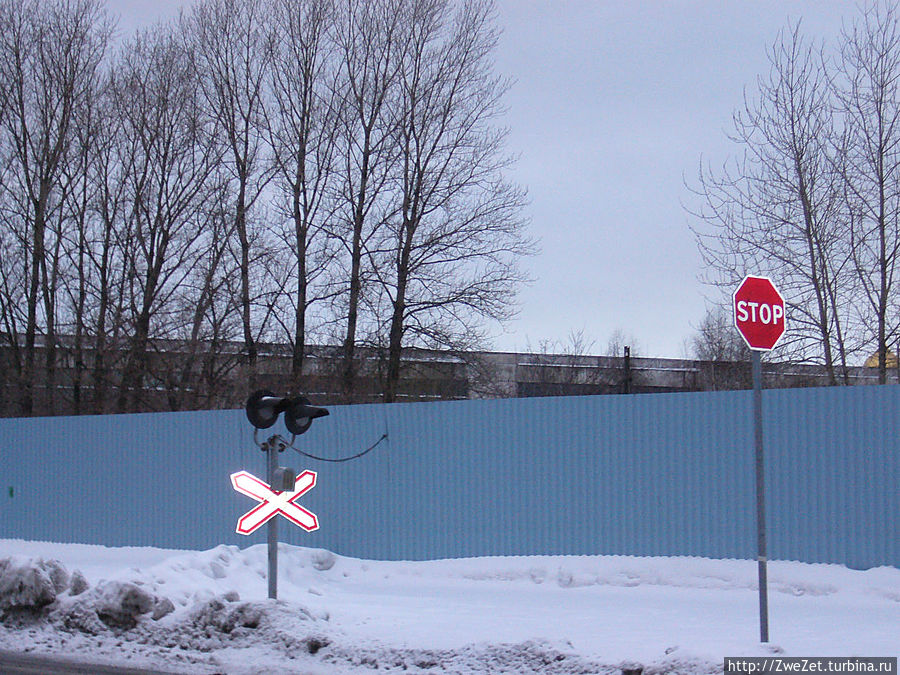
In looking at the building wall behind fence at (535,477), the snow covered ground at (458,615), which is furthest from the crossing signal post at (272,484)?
the building wall behind fence at (535,477)

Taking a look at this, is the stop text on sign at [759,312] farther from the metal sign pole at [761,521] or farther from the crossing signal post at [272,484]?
the crossing signal post at [272,484]

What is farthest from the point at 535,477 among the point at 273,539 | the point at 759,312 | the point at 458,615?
the point at 759,312

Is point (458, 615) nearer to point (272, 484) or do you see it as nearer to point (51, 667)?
point (272, 484)

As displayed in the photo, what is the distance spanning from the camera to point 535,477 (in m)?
13.0

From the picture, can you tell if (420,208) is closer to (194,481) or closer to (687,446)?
(194,481)

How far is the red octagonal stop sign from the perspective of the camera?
7590 millimetres

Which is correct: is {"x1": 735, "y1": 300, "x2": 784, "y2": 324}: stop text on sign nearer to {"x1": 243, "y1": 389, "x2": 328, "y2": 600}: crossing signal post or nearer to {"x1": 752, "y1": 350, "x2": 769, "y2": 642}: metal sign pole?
{"x1": 752, "y1": 350, "x2": 769, "y2": 642}: metal sign pole

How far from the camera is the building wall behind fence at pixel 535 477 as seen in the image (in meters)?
10.6

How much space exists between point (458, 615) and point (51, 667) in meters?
4.10

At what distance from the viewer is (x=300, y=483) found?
11.4m

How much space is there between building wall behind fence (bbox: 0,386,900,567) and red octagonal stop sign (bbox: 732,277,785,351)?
323cm

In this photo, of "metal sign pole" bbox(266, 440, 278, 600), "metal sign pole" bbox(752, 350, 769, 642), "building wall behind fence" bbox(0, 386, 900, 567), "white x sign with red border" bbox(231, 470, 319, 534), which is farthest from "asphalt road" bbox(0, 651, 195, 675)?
"building wall behind fence" bbox(0, 386, 900, 567)

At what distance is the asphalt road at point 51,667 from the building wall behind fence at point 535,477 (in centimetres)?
557

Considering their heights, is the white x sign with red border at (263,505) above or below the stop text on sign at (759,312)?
below
